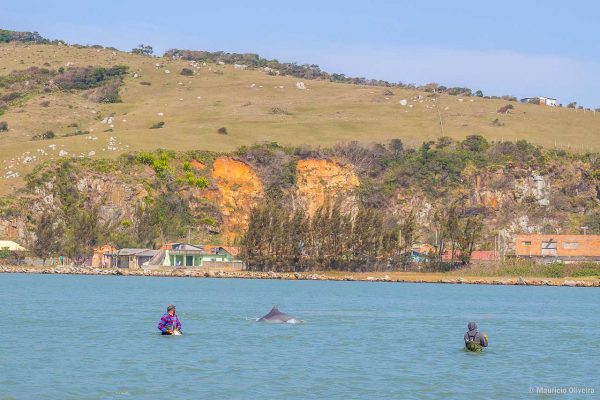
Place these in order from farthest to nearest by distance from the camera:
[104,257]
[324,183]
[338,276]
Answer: [324,183]
[104,257]
[338,276]

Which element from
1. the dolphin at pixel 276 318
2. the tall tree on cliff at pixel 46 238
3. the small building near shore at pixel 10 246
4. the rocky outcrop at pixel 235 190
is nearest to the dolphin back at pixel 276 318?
the dolphin at pixel 276 318

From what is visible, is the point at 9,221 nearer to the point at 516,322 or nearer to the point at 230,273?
the point at 230,273

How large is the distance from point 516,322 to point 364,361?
26.4m

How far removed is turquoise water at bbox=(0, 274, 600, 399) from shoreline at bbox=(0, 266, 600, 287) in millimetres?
39652

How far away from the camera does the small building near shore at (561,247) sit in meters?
141

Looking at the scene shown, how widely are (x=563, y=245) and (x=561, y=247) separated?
0.36 meters

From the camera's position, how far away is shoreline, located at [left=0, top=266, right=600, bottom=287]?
130 m

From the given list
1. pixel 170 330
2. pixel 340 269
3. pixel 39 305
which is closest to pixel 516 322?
pixel 170 330

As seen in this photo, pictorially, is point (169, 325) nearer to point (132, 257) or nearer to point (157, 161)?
point (132, 257)

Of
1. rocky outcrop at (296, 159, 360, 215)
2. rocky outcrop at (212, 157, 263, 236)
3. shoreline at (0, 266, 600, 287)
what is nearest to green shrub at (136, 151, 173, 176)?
rocky outcrop at (212, 157, 263, 236)

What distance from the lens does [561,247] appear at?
142250 mm

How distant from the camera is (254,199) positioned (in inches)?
6791

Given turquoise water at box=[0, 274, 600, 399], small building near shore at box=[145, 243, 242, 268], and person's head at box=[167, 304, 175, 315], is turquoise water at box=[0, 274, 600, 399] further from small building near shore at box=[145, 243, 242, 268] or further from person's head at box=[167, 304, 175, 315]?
small building near shore at box=[145, 243, 242, 268]

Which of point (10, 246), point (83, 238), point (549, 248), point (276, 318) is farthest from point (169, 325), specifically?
point (10, 246)
